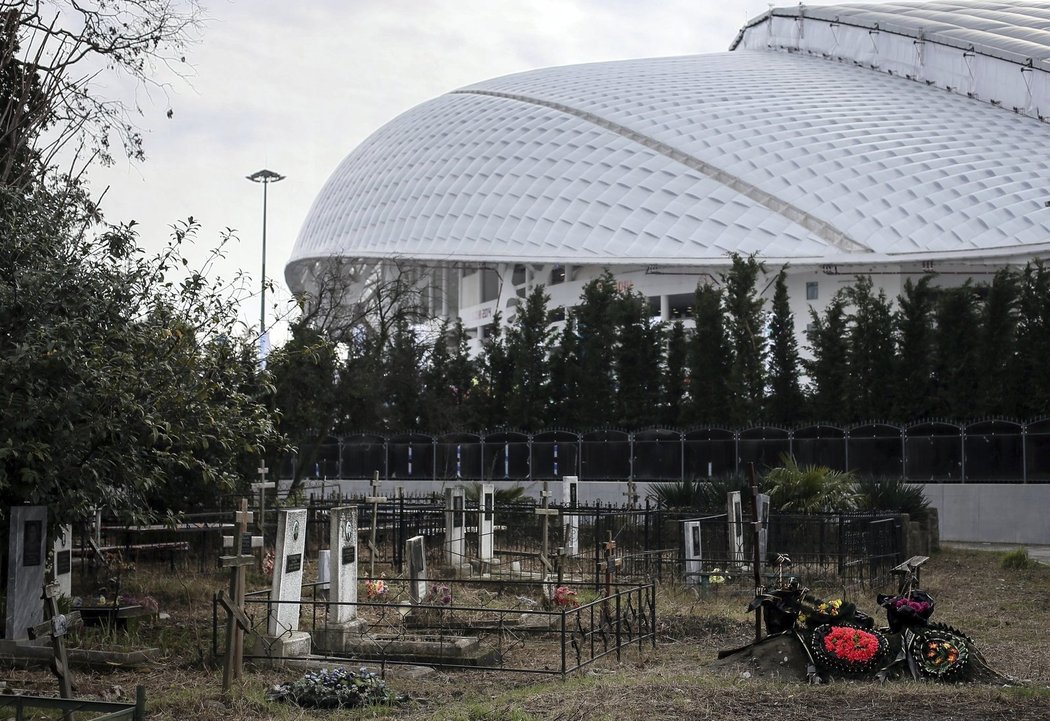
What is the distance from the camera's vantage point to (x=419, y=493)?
1390 inches

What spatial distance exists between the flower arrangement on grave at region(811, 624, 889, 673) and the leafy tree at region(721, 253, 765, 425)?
2349cm

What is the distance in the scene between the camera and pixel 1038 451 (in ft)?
86.5

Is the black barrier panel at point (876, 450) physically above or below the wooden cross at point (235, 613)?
above

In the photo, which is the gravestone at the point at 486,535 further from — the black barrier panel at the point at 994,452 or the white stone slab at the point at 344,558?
the black barrier panel at the point at 994,452

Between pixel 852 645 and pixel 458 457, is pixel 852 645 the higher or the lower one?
the lower one

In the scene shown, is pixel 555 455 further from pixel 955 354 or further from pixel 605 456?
pixel 955 354

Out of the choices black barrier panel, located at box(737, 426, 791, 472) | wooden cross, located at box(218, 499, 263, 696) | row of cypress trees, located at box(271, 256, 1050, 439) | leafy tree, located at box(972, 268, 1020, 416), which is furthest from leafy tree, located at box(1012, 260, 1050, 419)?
wooden cross, located at box(218, 499, 263, 696)

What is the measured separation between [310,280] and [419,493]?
42879mm

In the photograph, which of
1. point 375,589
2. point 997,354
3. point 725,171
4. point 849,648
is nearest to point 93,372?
point 375,589

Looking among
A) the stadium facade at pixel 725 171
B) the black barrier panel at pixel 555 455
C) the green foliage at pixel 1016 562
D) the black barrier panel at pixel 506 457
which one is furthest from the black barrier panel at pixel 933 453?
the stadium facade at pixel 725 171

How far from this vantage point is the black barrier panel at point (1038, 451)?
26.3 metres

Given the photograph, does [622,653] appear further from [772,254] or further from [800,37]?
[800,37]

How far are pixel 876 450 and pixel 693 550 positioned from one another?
12.7 m

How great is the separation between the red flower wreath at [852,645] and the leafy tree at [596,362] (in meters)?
27.1
